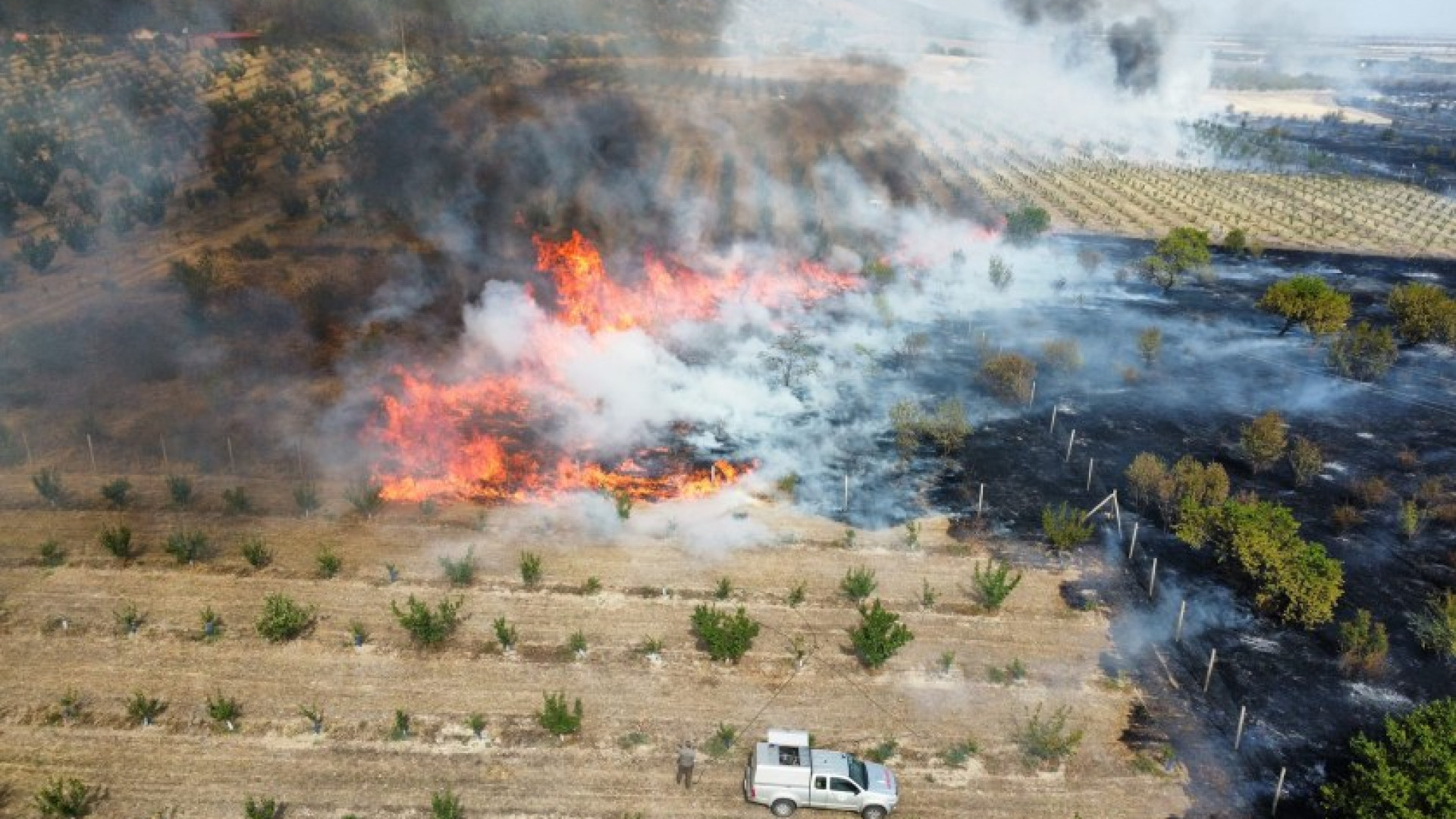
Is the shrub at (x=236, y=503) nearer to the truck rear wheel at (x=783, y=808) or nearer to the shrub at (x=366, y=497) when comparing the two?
the shrub at (x=366, y=497)

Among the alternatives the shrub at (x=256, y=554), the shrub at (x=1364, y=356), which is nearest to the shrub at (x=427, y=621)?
the shrub at (x=256, y=554)

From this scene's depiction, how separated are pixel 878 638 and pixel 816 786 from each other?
3.87m

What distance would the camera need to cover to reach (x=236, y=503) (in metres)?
23.9

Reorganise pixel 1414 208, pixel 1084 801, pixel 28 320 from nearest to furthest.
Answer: pixel 1084 801
pixel 28 320
pixel 1414 208

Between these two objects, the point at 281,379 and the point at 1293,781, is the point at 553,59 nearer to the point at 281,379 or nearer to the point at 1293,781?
the point at 281,379

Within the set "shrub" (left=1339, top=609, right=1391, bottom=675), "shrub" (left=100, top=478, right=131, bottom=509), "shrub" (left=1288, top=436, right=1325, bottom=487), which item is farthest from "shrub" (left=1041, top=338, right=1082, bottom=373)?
"shrub" (left=100, top=478, right=131, bottom=509)

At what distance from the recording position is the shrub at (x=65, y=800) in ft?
48.8

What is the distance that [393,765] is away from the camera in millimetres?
16578

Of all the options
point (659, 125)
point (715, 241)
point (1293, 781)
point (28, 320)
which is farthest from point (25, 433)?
point (659, 125)

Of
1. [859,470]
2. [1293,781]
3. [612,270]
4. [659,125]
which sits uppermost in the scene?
[659,125]

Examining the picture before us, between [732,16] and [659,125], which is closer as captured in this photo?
[659,125]

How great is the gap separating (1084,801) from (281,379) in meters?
27.0

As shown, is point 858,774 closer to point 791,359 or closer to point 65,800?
point 65,800

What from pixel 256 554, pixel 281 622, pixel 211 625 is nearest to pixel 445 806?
pixel 281 622
